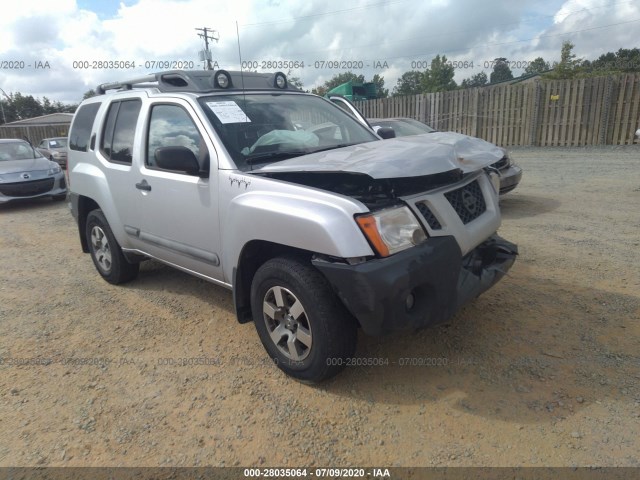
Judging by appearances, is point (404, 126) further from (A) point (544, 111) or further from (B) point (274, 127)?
(A) point (544, 111)

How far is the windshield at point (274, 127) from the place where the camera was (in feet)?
10.8

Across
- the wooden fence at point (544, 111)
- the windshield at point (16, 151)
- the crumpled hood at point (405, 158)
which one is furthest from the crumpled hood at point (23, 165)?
the wooden fence at point (544, 111)

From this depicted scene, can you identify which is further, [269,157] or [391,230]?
[269,157]

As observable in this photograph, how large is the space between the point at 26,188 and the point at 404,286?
1044cm

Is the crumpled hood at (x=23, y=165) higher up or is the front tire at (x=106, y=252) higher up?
the crumpled hood at (x=23, y=165)

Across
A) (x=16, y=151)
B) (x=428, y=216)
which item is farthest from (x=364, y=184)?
(x=16, y=151)

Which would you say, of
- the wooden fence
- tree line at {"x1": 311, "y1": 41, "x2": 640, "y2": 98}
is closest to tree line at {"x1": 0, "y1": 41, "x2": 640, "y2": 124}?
tree line at {"x1": 311, "y1": 41, "x2": 640, "y2": 98}

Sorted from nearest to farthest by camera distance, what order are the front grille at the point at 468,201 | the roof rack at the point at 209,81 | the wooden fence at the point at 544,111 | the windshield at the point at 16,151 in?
the front grille at the point at 468,201 → the roof rack at the point at 209,81 → the windshield at the point at 16,151 → the wooden fence at the point at 544,111

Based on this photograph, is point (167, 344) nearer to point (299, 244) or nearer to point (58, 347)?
point (58, 347)

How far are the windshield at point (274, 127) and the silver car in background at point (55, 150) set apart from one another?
1748 cm

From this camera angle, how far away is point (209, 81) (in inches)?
152

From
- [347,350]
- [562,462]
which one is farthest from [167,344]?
[562,462]

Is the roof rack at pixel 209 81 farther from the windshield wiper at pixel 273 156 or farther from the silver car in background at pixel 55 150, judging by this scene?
the silver car in background at pixel 55 150

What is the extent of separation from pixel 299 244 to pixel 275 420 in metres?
1.05
